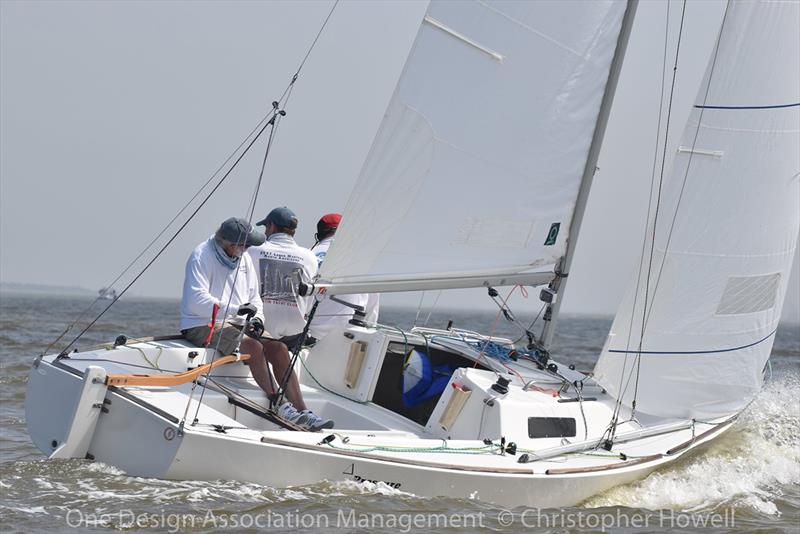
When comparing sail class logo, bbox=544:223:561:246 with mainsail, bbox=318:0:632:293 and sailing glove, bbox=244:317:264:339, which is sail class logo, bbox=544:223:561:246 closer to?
mainsail, bbox=318:0:632:293

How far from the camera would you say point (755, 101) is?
7.21 metres

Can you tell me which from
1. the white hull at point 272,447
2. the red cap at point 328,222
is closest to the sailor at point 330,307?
the red cap at point 328,222

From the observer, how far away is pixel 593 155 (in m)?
6.71

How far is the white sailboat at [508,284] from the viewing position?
17.5 ft

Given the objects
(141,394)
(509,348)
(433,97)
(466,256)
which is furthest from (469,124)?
(141,394)

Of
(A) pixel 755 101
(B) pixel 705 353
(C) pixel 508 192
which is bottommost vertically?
(B) pixel 705 353

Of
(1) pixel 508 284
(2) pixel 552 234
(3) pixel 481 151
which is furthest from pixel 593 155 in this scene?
(1) pixel 508 284

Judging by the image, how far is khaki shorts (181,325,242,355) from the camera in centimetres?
625

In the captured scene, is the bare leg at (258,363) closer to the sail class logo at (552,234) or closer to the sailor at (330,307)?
the sailor at (330,307)

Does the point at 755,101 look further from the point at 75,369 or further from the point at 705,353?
the point at 75,369

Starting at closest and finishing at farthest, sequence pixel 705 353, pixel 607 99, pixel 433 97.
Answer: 1. pixel 433 97
2. pixel 607 99
3. pixel 705 353

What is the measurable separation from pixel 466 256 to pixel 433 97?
1.01 meters

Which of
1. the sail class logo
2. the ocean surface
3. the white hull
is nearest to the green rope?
the white hull

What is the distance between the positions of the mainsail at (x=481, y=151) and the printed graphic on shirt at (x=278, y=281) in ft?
2.06
